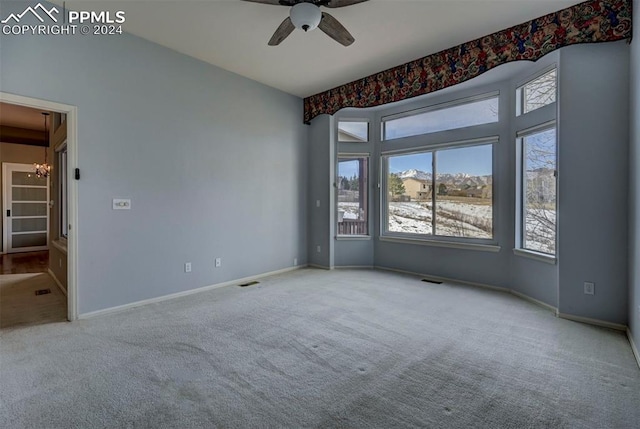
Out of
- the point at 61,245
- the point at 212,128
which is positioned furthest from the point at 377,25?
the point at 61,245

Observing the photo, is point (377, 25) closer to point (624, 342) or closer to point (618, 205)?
point (618, 205)

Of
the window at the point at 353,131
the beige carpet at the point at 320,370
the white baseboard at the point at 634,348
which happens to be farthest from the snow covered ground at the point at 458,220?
the window at the point at 353,131

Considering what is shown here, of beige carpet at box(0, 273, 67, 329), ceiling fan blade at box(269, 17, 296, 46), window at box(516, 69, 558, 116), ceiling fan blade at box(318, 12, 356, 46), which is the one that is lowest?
beige carpet at box(0, 273, 67, 329)

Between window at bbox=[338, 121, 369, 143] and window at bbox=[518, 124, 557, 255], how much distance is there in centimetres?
242

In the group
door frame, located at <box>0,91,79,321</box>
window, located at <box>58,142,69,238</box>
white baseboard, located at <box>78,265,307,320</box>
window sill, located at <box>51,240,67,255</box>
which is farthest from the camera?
window, located at <box>58,142,69,238</box>

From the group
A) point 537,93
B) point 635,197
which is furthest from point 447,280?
point 537,93

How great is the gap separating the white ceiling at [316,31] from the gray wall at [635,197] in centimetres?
87

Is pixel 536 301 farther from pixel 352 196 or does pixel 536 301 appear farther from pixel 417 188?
pixel 352 196

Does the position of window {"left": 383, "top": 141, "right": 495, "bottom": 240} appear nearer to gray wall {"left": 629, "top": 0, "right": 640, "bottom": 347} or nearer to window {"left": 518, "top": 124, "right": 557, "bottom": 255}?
window {"left": 518, "top": 124, "right": 557, "bottom": 255}

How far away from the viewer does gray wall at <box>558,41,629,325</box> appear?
2.81 meters

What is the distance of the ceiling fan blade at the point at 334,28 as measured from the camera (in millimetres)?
2791

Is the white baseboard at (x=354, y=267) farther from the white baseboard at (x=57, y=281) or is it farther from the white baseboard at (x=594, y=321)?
the white baseboard at (x=57, y=281)

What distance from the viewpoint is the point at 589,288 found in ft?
9.76

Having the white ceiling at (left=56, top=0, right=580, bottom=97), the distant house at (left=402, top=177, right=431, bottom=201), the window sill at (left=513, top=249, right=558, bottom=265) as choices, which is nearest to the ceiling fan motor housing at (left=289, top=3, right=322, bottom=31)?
the white ceiling at (left=56, top=0, right=580, bottom=97)
